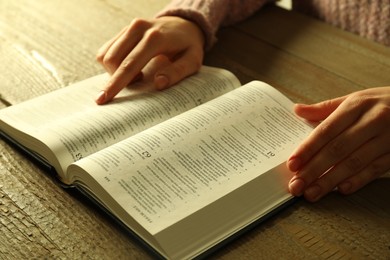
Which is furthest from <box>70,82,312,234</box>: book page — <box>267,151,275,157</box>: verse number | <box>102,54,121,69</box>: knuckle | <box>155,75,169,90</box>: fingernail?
<box>102,54,121,69</box>: knuckle

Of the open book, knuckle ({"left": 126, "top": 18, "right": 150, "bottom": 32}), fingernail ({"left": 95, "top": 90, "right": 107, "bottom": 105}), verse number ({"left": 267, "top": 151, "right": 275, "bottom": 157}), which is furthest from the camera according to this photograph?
knuckle ({"left": 126, "top": 18, "right": 150, "bottom": 32})

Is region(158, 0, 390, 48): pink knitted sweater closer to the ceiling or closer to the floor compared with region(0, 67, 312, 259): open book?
closer to the ceiling

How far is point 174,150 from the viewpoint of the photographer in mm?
713

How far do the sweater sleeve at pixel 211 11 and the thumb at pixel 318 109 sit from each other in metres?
0.31

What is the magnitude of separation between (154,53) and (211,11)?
20 cm

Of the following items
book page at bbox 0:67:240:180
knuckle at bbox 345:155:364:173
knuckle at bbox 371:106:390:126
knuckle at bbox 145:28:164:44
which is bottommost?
knuckle at bbox 345:155:364:173

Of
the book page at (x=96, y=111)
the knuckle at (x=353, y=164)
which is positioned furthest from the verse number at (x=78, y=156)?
the knuckle at (x=353, y=164)

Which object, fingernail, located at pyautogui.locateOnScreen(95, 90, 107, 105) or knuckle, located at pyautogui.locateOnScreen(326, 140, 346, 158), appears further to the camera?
fingernail, located at pyautogui.locateOnScreen(95, 90, 107, 105)

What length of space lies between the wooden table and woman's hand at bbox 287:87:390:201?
0.06 ft

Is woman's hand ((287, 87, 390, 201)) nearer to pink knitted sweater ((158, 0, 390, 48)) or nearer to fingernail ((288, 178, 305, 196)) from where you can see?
fingernail ((288, 178, 305, 196))

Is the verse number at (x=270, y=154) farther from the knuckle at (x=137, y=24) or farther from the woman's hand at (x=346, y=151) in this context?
the knuckle at (x=137, y=24)

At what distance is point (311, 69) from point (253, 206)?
1.34ft

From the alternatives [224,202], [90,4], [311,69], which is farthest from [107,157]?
[90,4]

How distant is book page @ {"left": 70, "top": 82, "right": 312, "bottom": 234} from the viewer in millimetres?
646
